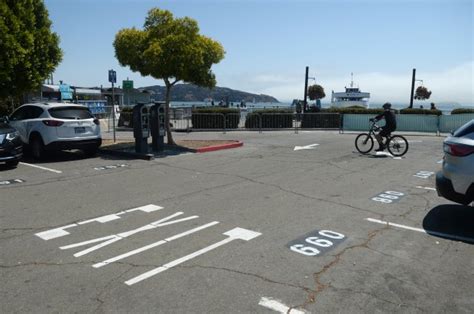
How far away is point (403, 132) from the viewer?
23.1 m

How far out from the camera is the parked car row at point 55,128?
11.8 meters

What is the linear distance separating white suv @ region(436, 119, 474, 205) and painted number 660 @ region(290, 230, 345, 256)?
1.80 metres

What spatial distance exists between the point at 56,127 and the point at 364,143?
973cm

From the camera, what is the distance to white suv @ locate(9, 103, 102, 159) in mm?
11766

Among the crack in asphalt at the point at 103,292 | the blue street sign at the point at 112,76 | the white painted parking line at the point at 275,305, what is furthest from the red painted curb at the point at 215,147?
the white painted parking line at the point at 275,305

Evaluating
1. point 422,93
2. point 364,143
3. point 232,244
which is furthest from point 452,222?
point 422,93

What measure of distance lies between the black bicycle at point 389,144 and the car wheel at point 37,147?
394 inches

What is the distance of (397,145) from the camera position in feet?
45.1

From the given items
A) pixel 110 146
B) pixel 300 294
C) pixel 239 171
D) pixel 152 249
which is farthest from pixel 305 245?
pixel 110 146

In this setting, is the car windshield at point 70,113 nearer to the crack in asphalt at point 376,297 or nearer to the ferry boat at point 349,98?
the crack in asphalt at point 376,297

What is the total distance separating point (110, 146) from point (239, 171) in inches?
235

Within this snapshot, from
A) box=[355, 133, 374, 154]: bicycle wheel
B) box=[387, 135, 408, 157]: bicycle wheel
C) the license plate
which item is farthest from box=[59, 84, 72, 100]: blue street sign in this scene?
box=[387, 135, 408, 157]: bicycle wheel

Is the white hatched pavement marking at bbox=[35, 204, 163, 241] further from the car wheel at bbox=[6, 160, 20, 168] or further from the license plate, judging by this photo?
the license plate

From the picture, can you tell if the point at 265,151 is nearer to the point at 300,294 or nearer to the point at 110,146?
the point at 110,146
